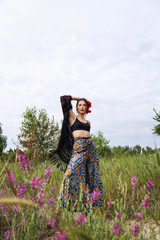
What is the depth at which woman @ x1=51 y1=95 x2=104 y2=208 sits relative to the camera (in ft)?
14.2

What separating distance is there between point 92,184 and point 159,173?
4.66ft

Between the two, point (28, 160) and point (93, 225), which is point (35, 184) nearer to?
point (28, 160)

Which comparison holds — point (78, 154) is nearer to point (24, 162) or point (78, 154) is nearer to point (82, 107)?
point (82, 107)

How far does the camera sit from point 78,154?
4504 millimetres

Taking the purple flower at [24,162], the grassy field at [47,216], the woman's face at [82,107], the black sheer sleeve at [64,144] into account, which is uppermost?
the woman's face at [82,107]

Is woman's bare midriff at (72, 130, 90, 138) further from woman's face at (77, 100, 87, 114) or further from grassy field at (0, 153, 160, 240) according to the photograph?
grassy field at (0, 153, 160, 240)

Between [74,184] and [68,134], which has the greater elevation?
[68,134]

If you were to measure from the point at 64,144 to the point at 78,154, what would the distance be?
66 cm

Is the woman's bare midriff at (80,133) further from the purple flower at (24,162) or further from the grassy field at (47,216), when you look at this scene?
the purple flower at (24,162)

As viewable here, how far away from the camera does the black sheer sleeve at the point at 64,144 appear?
16.1 ft

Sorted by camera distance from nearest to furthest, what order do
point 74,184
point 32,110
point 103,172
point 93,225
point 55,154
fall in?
point 93,225
point 74,184
point 55,154
point 103,172
point 32,110

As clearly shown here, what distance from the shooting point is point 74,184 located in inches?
171

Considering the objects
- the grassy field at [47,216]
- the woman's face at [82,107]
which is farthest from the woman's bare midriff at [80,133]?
the grassy field at [47,216]

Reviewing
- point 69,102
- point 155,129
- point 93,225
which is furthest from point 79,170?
point 155,129
